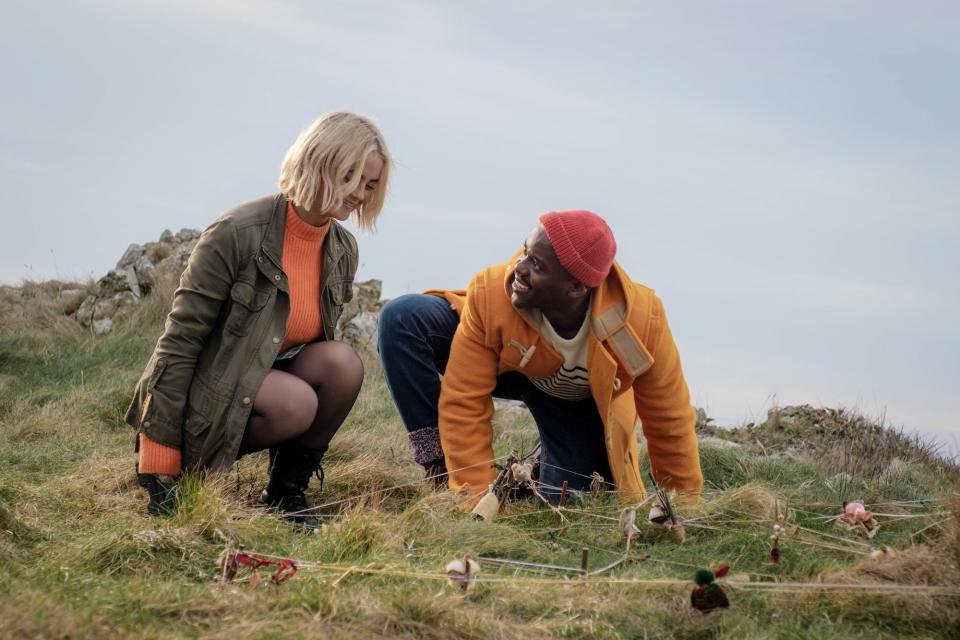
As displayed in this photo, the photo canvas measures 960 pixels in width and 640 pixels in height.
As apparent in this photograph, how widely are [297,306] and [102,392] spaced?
3.46m

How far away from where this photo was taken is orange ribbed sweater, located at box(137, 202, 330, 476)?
4.07 metres

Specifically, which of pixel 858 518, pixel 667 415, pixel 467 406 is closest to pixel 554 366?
pixel 467 406

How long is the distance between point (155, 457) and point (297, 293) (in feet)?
2.72

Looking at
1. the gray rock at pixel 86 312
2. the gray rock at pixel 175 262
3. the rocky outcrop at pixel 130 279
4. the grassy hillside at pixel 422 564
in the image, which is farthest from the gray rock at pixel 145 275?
the grassy hillside at pixel 422 564

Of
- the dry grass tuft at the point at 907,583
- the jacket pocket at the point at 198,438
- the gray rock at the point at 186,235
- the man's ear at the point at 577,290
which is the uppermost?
the man's ear at the point at 577,290

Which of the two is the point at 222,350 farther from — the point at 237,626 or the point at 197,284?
the point at 237,626

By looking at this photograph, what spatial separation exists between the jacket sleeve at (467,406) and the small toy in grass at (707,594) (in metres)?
1.57

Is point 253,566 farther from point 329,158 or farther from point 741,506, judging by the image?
point 741,506

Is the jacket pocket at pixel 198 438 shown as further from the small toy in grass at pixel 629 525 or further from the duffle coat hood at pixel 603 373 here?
the small toy in grass at pixel 629 525

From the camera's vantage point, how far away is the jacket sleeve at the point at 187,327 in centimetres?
397

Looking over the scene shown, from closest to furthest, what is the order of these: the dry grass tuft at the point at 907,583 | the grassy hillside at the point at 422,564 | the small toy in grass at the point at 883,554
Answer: the grassy hillside at the point at 422,564 → the dry grass tuft at the point at 907,583 → the small toy in grass at the point at 883,554

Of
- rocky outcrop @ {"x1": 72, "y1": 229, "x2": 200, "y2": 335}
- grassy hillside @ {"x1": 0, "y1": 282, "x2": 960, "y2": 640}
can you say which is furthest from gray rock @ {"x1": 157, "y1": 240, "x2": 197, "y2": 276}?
grassy hillside @ {"x1": 0, "y1": 282, "x2": 960, "y2": 640}

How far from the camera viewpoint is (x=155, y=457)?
13.3 feet

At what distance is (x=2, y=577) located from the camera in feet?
9.42
